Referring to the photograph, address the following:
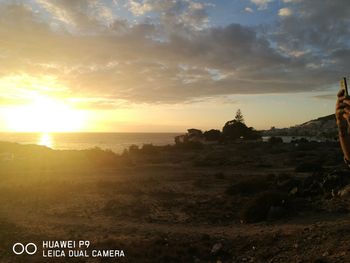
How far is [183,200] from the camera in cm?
1978

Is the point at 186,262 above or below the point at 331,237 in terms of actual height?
below

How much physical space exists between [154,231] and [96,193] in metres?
9.15

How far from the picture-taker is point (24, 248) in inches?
487

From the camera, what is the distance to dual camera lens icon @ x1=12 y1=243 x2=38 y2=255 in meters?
12.0

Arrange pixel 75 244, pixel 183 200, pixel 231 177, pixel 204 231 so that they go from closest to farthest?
1. pixel 75 244
2. pixel 204 231
3. pixel 183 200
4. pixel 231 177

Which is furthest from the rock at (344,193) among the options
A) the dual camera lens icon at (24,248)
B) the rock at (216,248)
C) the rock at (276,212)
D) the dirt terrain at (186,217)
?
the dual camera lens icon at (24,248)

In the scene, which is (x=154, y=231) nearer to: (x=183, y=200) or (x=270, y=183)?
(x=183, y=200)

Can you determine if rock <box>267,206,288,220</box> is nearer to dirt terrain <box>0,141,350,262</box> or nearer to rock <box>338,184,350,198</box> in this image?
dirt terrain <box>0,141,350,262</box>

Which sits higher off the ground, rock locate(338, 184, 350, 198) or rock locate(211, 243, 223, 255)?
rock locate(338, 184, 350, 198)

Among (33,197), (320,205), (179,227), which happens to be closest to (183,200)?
(179,227)

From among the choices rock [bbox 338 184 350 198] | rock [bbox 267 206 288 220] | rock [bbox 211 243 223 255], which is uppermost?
rock [bbox 338 184 350 198]

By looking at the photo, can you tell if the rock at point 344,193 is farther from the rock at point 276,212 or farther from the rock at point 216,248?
the rock at point 216,248

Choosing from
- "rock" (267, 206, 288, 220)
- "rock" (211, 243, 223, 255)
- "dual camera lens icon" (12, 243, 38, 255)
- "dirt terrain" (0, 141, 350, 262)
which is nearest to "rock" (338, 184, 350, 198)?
"dirt terrain" (0, 141, 350, 262)

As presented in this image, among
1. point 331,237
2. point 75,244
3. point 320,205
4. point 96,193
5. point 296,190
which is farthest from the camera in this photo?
point 96,193
